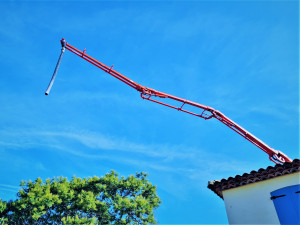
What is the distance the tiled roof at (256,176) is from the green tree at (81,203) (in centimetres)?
900

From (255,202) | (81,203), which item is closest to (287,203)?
(255,202)

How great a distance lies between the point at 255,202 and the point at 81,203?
1181 cm

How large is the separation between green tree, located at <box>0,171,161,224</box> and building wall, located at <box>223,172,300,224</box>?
9508 mm

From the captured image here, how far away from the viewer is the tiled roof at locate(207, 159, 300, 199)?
8.11 metres

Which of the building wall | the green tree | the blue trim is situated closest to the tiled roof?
the building wall

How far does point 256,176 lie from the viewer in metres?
8.55

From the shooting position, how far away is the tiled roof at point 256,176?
8109 mm

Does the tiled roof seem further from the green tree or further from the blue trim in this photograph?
the green tree

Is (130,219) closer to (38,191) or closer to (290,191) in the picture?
(38,191)

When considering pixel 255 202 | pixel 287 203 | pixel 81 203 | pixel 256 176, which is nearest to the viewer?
pixel 287 203

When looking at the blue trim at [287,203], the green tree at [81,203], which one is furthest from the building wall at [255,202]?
the green tree at [81,203]

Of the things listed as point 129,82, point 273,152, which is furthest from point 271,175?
point 129,82

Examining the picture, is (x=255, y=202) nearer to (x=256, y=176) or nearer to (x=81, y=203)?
(x=256, y=176)

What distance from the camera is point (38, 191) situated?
16.1 metres
